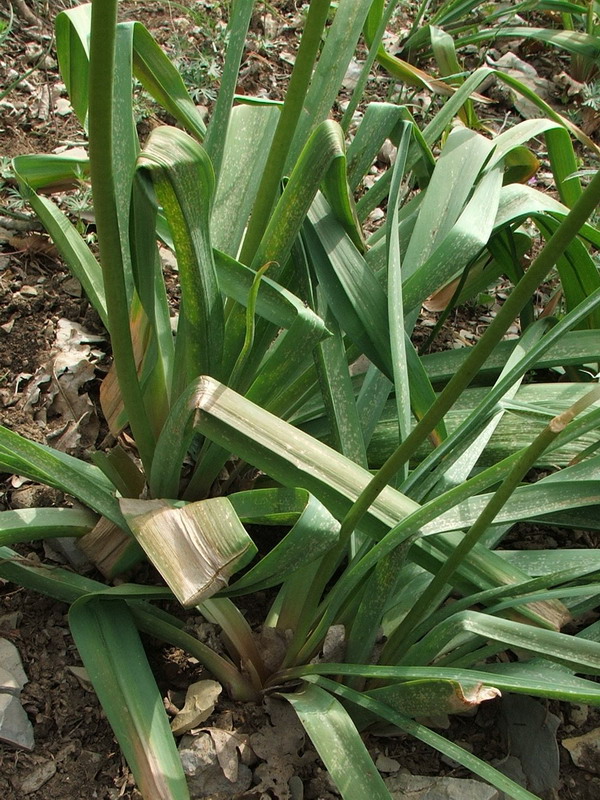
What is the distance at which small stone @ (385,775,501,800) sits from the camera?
4.02ft

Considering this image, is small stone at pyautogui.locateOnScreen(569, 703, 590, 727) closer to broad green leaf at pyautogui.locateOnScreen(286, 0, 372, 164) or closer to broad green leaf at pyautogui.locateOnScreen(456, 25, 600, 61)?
broad green leaf at pyautogui.locateOnScreen(286, 0, 372, 164)

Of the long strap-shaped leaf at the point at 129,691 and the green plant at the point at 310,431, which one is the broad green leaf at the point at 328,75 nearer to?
the green plant at the point at 310,431

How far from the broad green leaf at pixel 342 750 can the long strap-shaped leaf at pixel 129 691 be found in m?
0.20

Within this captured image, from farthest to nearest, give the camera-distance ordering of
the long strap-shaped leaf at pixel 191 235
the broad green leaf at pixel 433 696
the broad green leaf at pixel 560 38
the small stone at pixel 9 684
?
1. the broad green leaf at pixel 560 38
2. the small stone at pixel 9 684
3. the long strap-shaped leaf at pixel 191 235
4. the broad green leaf at pixel 433 696

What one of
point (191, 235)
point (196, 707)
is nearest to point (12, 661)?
point (196, 707)

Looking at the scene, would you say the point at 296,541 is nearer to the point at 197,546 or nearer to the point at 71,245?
the point at 197,546

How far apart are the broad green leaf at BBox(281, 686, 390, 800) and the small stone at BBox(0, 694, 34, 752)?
42 centimetres

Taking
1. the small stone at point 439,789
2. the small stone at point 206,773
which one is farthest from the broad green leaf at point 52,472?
the small stone at point 439,789

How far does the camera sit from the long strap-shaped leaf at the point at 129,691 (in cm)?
112

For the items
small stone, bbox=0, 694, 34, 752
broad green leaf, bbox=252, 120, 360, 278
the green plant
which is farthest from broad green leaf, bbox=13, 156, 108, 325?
small stone, bbox=0, 694, 34, 752

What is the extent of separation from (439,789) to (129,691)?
0.49 meters

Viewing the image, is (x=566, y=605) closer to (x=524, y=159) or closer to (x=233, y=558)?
(x=233, y=558)

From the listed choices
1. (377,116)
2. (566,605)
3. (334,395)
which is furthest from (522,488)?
(377,116)

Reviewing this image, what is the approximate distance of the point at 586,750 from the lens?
53.4 inches
